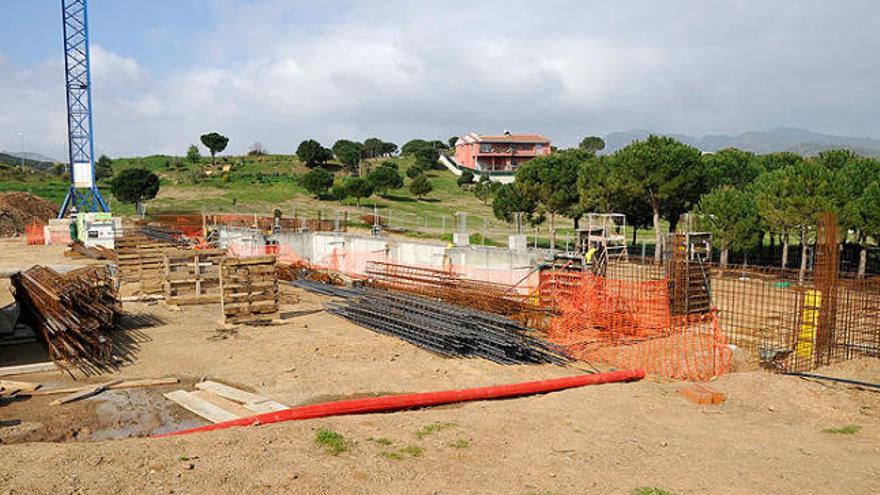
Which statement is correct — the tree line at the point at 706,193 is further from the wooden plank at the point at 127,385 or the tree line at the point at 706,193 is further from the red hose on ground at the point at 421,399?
the wooden plank at the point at 127,385

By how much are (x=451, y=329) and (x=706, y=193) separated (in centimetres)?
2537

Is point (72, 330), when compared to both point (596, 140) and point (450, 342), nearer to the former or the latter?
point (450, 342)

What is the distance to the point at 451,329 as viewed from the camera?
14203 millimetres

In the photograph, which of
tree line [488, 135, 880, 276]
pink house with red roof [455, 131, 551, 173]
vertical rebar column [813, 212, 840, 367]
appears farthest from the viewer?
pink house with red roof [455, 131, 551, 173]

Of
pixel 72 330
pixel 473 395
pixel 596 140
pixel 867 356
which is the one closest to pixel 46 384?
pixel 72 330

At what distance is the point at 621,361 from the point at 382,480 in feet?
27.3

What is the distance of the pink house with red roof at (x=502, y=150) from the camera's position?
4075 inches

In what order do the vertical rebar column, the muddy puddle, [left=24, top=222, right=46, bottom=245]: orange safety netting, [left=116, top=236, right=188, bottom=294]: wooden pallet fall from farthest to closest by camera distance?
[left=24, top=222, right=46, bottom=245]: orange safety netting, [left=116, top=236, right=188, bottom=294]: wooden pallet, the vertical rebar column, the muddy puddle

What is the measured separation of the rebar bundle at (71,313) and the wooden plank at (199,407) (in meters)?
3.03

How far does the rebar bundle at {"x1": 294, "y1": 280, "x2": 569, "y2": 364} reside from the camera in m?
13.3

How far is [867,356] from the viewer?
40.4 feet

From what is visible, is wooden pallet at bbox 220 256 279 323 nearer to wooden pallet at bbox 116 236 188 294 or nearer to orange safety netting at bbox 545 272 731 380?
wooden pallet at bbox 116 236 188 294

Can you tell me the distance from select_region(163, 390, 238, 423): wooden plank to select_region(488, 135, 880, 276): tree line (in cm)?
1429

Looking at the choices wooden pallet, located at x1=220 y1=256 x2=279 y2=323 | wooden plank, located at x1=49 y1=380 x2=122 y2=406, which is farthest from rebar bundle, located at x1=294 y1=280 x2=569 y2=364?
wooden plank, located at x1=49 y1=380 x2=122 y2=406
